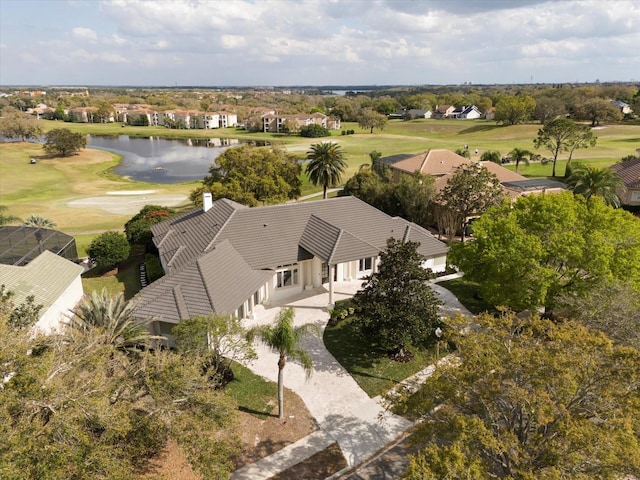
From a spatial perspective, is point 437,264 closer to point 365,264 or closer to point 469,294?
point 469,294

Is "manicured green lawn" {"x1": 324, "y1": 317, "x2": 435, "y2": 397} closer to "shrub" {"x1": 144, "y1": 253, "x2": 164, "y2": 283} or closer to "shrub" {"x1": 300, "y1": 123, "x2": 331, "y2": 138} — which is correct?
"shrub" {"x1": 144, "y1": 253, "x2": 164, "y2": 283}

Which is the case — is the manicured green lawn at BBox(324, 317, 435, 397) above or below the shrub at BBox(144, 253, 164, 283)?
below

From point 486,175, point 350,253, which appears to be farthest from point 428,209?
point 350,253

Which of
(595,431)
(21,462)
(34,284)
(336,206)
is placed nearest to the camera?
(21,462)

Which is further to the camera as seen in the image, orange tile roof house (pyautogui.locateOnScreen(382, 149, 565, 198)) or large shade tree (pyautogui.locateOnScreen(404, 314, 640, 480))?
orange tile roof house (pyautogui.locateOnScreen(382, 149, 565, 198))

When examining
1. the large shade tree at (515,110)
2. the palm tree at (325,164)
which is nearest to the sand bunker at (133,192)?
the palm tree at (325,164)

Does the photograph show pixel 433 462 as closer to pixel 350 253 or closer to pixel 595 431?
pixel 595 431

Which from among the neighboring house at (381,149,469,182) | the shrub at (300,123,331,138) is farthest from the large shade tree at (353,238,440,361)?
the shrub at (300,123,331,138)
